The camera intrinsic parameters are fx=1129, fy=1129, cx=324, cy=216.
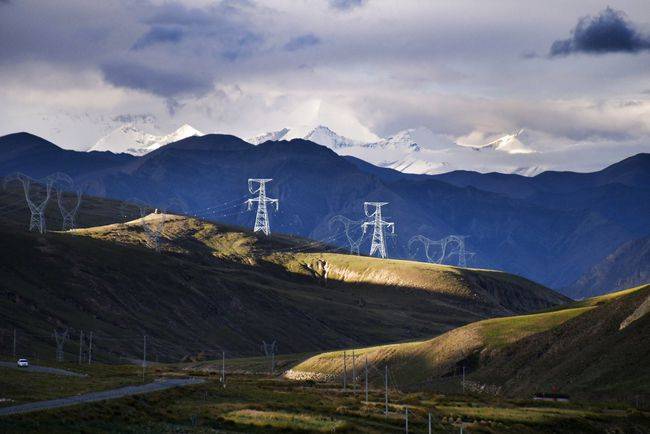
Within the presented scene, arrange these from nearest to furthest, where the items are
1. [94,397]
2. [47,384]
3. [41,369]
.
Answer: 1. [94,397]
2. [47,384]
3. [41,369]

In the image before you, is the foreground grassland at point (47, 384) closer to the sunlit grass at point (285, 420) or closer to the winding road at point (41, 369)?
the winding road at point (41, 369)

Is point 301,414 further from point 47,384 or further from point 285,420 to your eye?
point 47,384

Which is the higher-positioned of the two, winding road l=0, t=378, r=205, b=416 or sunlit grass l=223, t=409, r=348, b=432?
winding road l=0, t=378, r=205, b=416

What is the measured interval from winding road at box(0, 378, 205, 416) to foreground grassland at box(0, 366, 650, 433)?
1.85 metres

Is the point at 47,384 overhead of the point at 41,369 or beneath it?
beneath

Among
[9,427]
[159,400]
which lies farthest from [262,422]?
[9,427]

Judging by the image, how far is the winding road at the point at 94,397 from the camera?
8325cm

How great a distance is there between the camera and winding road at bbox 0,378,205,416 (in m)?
83.2

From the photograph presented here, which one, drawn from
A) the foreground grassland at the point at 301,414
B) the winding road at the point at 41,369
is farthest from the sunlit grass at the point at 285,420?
the winding road at the point at 41,369

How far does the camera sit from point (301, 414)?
10475cm

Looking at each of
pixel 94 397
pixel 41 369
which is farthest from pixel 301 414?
pixel 41 369

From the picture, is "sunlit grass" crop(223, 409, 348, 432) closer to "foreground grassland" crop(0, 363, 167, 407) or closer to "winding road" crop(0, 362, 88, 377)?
"foreground grassland" crop(0, 363, 167, 407)

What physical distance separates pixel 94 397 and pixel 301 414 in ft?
63.9

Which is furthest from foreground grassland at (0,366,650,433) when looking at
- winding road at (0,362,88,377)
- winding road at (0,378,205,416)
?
winding road at (0,362,88,377)
